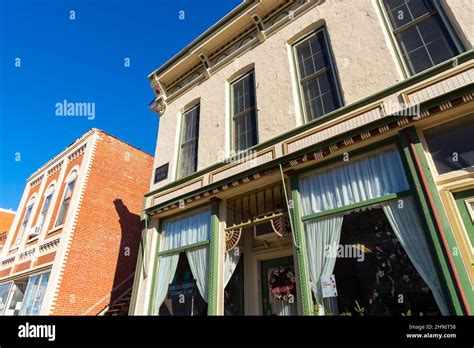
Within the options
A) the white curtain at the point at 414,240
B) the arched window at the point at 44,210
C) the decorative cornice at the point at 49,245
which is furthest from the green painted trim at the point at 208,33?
the arched window at the point at 44,210

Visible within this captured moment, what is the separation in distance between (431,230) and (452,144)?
143 cm

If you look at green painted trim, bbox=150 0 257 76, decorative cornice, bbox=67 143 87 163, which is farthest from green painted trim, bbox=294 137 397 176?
decorative cornice, bbox=67 143 87 163

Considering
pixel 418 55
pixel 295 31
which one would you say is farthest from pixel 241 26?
pixel 418 55

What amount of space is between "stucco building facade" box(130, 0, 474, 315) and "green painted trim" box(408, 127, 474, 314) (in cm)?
1

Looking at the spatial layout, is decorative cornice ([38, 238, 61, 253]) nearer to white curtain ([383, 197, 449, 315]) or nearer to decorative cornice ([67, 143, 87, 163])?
decorative cornice ([67, 143, 87, 163])

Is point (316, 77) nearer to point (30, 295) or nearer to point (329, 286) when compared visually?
point (329, 286)

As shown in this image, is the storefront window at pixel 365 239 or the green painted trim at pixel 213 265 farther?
the green painted trim at pixel 213 265

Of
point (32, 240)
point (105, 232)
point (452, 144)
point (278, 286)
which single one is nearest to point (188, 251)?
point (278, 286)

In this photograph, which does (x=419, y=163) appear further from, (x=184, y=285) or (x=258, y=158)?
(x=184, y=285)

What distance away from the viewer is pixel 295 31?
7.40 m

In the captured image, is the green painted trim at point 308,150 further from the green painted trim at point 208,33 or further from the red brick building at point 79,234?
the red brick building at point 79,234

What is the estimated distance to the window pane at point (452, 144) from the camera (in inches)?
168

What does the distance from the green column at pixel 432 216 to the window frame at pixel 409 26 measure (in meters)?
1.45

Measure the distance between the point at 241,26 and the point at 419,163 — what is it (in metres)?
6.56
